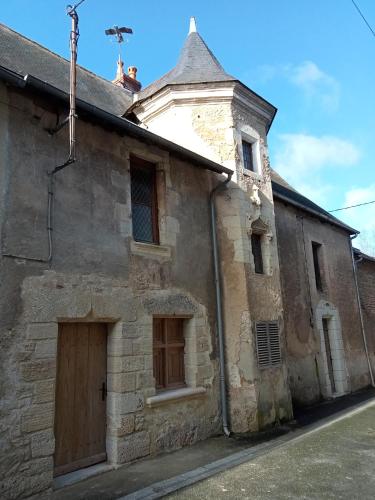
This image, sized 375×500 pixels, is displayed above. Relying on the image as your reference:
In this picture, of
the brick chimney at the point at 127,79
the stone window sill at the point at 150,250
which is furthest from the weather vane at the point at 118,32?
the stone window sill at the point at 150,250

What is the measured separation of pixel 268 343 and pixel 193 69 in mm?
5580

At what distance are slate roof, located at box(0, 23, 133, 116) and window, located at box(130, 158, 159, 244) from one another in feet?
6.58

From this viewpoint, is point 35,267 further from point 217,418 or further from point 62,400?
point 217,418

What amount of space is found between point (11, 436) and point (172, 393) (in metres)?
2.21

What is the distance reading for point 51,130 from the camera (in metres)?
4.61

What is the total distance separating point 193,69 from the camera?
7777 millimetres

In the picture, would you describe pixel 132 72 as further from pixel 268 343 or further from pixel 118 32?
pixel 268 343

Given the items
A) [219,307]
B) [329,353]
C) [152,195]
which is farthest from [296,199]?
[152,195]

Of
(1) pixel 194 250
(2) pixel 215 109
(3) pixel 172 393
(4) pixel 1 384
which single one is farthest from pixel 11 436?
(2) pixel 215 109

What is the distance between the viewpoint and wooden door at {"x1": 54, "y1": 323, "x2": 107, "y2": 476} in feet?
14.0

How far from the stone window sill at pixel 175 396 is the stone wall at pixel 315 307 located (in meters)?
3.14

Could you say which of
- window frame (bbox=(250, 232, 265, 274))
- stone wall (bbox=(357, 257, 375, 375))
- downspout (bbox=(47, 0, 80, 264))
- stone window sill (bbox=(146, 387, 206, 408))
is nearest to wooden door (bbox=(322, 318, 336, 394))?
stone wall (bbox=(357, 257, 375, 375))

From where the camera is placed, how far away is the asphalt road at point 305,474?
374 cm

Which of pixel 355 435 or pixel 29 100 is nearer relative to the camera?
pixel 29 100
